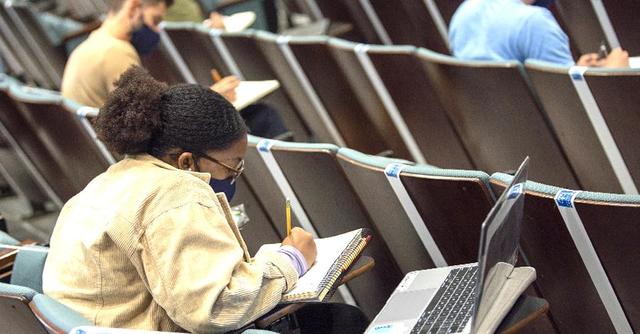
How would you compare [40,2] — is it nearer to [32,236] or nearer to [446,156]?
[32,236]

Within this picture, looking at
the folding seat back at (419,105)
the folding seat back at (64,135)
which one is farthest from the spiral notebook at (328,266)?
the folding seat back at (64,135)

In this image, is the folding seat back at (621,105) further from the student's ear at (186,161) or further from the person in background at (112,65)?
the person in background at (112,65)

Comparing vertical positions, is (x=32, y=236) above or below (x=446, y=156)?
above

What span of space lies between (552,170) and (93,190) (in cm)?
147

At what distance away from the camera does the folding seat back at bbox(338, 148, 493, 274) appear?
2281 millimetres

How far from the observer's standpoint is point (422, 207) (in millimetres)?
2393

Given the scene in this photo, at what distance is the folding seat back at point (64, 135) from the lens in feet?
12.0

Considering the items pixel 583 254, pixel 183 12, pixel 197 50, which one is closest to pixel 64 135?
pixel 197 50

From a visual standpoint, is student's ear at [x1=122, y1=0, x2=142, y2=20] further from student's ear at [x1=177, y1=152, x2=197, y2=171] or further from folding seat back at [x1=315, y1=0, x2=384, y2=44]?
student's ear at [x1=177, y1=152, x2=197, y2=171]

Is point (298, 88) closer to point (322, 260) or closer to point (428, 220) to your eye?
point (428, 220)

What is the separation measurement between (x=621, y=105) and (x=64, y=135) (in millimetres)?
1959

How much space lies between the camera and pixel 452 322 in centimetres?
201

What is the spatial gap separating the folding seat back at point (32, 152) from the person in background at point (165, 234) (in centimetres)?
181

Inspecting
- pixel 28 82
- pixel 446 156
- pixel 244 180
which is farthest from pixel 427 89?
pixel 28 82
